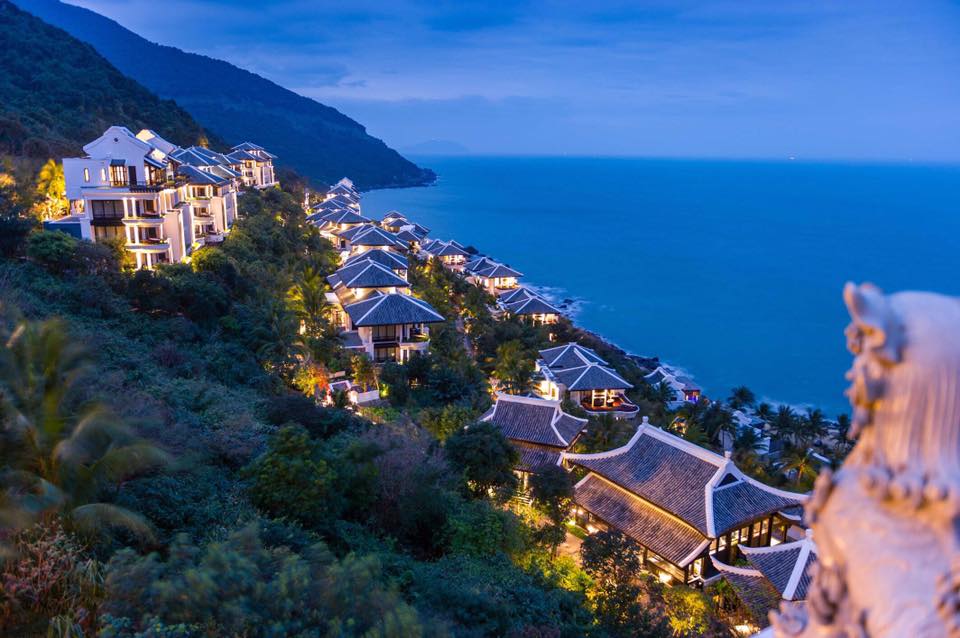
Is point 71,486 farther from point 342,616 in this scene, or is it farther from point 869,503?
point 869,503

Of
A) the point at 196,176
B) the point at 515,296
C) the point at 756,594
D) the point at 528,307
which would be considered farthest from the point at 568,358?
the point at 196,176

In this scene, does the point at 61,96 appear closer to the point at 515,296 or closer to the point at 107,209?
the point at 107,209

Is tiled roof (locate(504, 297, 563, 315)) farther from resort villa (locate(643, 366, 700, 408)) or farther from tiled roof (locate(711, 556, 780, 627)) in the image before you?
tiled roof (locate(711, 556, 780, 627))

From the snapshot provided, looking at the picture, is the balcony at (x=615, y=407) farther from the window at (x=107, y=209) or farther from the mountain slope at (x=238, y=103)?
the mountain slope at (x=238, y=103)

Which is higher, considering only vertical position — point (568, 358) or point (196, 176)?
point (196, 176)

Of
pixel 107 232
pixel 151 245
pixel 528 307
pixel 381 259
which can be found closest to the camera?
pixel 107 232

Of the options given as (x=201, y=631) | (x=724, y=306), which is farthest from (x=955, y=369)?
(x=724, y=306)

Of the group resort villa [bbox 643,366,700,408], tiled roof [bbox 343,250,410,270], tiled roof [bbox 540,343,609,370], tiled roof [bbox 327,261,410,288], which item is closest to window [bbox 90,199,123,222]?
tiled roof [bbox 327,261,410,288]
